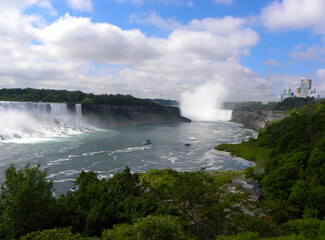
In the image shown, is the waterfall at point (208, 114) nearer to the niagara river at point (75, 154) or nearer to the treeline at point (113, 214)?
the niagara river at point (75, 154)

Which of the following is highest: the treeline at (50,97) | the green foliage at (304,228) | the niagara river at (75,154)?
the treeline at (50,97)

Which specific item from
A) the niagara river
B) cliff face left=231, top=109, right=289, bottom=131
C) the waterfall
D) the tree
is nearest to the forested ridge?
the tree

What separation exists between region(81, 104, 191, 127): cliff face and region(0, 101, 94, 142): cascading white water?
879 centimetres

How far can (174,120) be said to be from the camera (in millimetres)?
120125

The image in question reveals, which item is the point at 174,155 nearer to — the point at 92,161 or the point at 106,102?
the point at 92,161

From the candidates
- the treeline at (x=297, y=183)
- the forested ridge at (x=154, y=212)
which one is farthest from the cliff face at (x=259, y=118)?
the forested ridge at (x=154, y=212)

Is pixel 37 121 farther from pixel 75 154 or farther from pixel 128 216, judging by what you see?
pixel 128 216

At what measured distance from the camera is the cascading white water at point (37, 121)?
171 feet

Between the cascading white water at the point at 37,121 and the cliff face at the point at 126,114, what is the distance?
346 inches

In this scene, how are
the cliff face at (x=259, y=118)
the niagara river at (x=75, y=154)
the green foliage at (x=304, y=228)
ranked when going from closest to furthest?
the green foliage at (x=304, y=228)
the niagara river at (x=75, y=154)
the cliff face at (x=259, y=118)

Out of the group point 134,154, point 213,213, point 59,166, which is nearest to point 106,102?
point 134,154

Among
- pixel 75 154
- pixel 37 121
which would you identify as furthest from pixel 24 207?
pixel 37 121

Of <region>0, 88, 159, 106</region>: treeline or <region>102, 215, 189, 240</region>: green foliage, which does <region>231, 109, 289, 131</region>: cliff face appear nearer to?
<region>0, 88, 159, 106</region>: treeline

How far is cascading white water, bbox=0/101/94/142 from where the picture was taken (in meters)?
52.1
